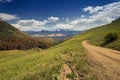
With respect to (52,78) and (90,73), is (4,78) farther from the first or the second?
(90,73)

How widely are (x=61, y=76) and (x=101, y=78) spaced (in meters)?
4.23

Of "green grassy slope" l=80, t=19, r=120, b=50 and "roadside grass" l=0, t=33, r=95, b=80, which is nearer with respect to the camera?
"roadside grass" l=0, t=33, r=95, b=80

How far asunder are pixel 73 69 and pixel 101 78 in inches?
200

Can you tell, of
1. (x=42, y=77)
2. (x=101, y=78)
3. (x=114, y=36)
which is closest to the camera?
(x=101, y=78)

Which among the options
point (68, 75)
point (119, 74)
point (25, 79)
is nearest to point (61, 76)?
point (68, 75)

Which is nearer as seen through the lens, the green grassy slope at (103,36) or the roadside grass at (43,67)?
the roadside grass at (43,67)

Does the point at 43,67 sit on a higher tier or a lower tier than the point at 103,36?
lower

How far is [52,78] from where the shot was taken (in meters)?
20.7

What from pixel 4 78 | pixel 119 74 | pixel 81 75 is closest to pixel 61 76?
pixel 81 75

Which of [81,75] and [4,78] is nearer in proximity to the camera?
[81,75]

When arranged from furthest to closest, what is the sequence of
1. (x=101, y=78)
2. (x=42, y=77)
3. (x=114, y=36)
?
(x=114, y=36)
(x=42, y=77)
(x=101, y=78)

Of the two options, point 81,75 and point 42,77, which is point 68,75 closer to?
point 81,75

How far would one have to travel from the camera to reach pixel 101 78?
20266 mm

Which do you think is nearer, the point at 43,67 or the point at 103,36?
the point at 43,67
